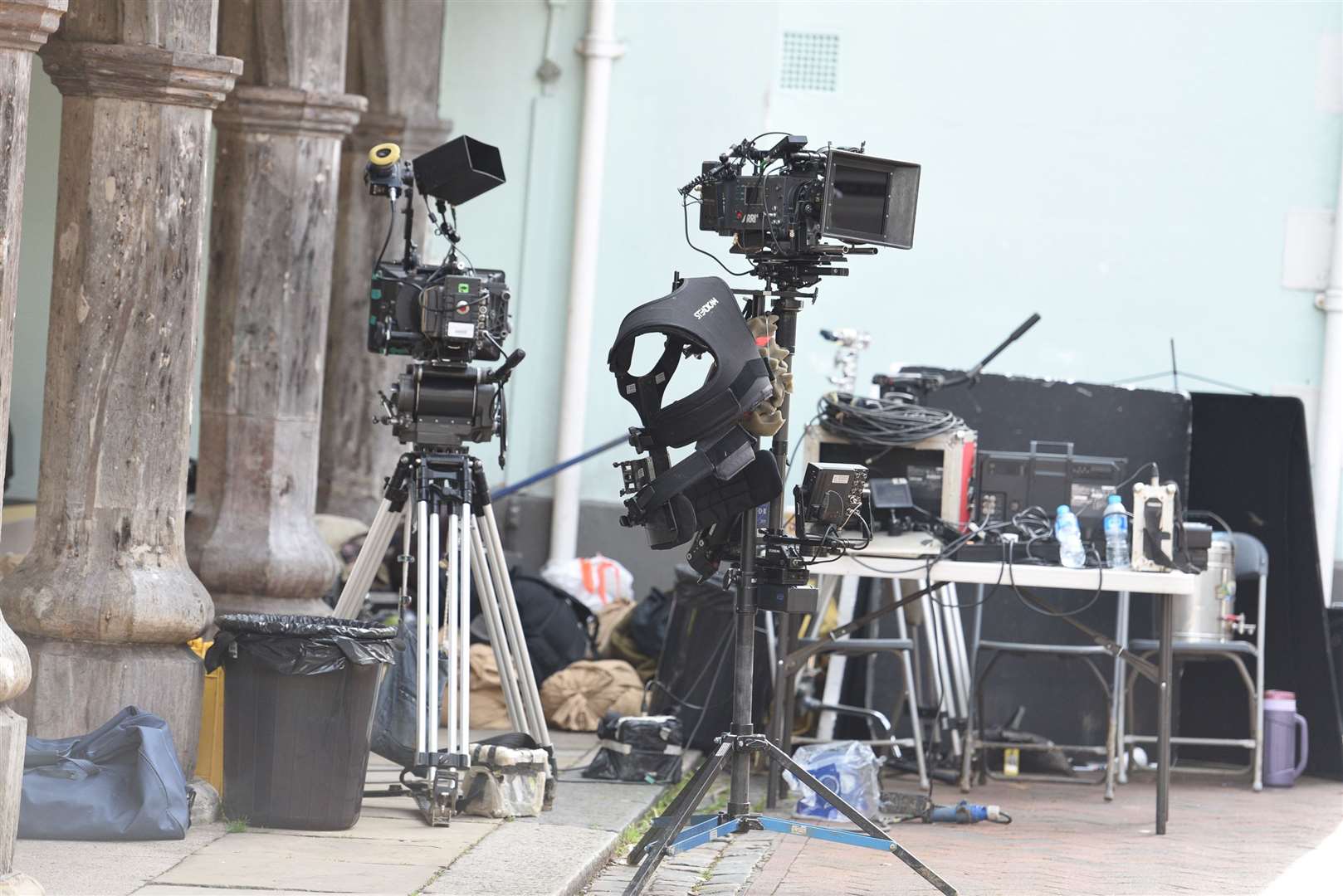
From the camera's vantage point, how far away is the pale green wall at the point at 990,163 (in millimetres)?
9914

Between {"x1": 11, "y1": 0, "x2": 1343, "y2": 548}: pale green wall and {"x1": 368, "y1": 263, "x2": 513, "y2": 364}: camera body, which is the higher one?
{"x1": 11, "y1": 0, "x2": 1343, "y2": 548}: pale green wall

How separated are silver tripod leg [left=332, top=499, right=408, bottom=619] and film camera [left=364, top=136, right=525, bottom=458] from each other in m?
0.28

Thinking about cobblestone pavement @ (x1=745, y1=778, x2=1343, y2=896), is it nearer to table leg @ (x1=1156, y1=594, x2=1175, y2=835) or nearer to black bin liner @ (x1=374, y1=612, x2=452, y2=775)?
table leg @ (x1=1156, y1=594, x2=1175, y2=835)

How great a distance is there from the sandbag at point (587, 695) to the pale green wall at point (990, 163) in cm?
195

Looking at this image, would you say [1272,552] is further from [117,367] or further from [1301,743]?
[117,367]

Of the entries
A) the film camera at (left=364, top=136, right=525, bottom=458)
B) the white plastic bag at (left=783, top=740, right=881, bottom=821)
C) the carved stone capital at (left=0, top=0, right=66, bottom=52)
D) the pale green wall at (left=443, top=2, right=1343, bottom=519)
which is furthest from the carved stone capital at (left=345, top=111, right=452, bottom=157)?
the carved stone capital at (left=0, top=0, right=66, bottom=52)

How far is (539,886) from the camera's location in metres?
5.16

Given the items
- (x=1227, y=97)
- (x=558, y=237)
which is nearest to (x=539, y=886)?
(x=558, y=237)

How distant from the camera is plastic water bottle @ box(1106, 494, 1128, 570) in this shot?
6969mm

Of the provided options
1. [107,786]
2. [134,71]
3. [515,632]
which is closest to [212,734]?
[107,786]

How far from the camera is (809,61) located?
1023 cm

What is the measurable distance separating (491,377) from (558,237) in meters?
4.07

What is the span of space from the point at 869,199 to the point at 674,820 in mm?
1786

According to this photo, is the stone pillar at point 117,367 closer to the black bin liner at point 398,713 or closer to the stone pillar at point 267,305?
the black bin liner at point 398,713
